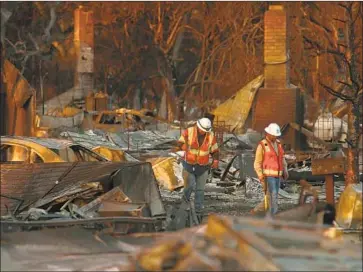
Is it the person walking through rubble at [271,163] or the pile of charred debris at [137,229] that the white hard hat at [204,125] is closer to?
the person walking through rubble at [271,163]

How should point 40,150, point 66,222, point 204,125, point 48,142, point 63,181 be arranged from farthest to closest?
1. point 48,142
2. point 40,150
3. point 204,125
4. point 63,181
5. point 66,222

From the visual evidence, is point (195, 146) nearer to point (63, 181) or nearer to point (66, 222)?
point (63, 181)

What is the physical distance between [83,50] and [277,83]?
22628mm

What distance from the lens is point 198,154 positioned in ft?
52.0

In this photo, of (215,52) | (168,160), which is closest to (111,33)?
(215,52)

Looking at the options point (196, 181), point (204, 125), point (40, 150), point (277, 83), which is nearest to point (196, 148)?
point (204, 125)

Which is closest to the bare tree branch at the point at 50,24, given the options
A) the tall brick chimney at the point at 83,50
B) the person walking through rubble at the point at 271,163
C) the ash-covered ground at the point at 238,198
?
the tall brick chimney at the point at 83,50

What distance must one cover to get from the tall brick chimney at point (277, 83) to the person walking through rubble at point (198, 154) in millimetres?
14044

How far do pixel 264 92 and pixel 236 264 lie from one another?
22.7 metres

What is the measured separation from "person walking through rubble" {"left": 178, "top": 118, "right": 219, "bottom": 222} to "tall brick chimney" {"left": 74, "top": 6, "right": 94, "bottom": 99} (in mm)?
35584

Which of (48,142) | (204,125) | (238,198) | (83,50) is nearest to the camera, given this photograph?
(204,125)

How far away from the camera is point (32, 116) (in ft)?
90.4

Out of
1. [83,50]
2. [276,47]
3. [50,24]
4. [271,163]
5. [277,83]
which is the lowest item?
[271,163]

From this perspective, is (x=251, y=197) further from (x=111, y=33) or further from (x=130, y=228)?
(x=111, y=33)
